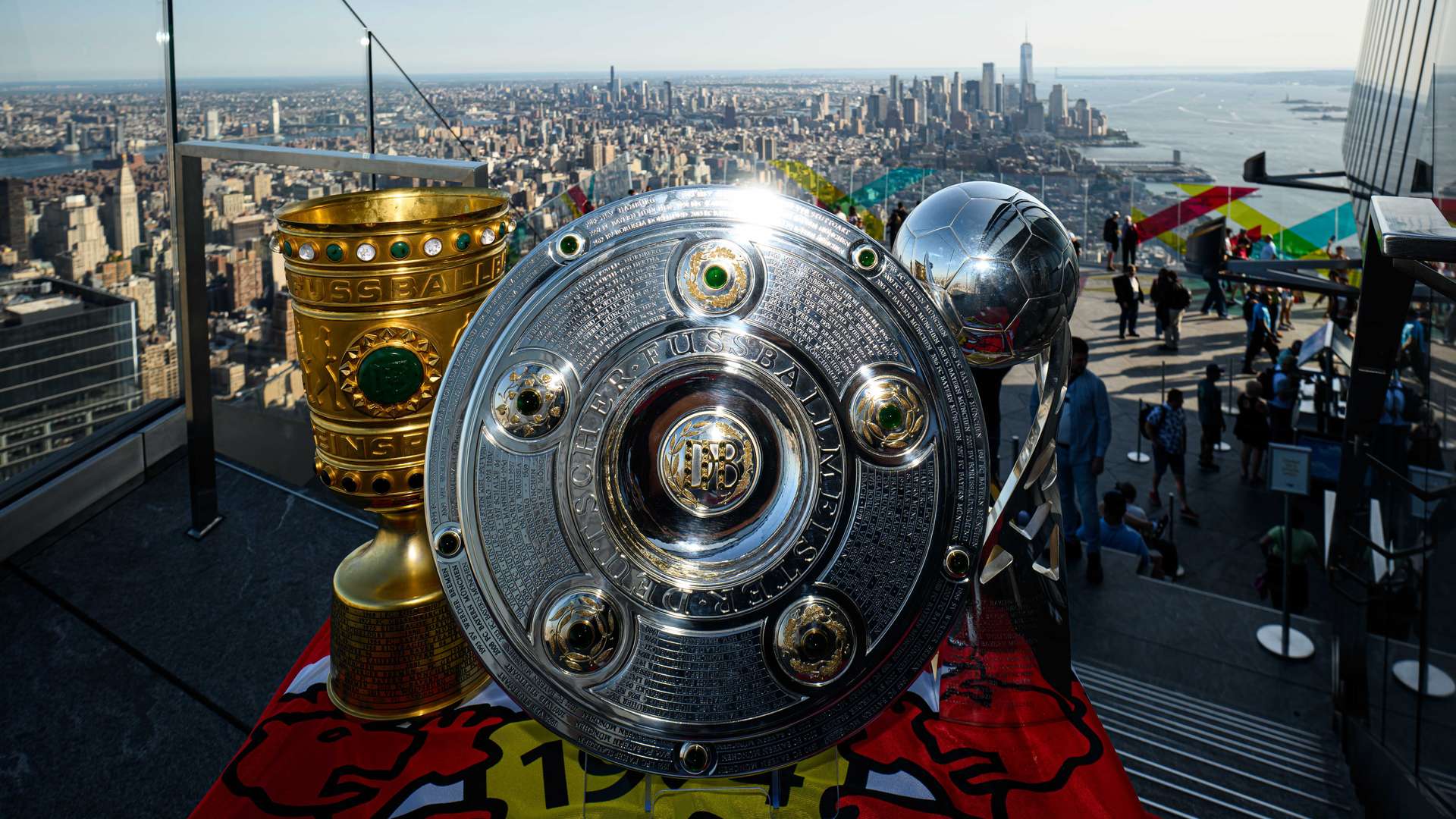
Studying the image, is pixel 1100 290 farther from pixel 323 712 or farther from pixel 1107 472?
pixel 323 712

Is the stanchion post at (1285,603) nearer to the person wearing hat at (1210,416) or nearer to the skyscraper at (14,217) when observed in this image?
the person wearing hat at (1210,416)

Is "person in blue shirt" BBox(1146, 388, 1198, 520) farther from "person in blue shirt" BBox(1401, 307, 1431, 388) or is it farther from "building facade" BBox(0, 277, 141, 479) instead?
"building facade" BBox(0, 277, 141, 479)

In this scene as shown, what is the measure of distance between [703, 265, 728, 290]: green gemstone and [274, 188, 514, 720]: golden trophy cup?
592 millimetres

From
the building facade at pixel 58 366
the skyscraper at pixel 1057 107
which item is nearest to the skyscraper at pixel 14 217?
the building facade at pixel 58 366

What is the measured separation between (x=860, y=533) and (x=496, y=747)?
97cm

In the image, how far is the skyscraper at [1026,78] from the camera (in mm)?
70194

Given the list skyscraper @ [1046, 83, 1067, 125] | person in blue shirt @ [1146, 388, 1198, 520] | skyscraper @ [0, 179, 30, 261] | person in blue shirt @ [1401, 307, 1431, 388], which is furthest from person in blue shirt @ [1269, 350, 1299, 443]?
skyscraper @ [1046, 83, 1067, 125]

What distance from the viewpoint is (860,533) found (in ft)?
5.55

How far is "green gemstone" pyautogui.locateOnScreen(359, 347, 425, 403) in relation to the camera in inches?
80.6

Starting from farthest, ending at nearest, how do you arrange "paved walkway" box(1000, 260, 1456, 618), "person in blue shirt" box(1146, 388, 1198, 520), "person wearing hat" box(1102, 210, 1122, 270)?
"person wearing hat" box(1102, 210, 1122, 270) < "person in blue shirt" box(1146, 388, 1198, 520) < "paved walkway" box(1000, 260, 1456, 618)

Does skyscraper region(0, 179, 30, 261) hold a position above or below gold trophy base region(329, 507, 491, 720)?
above

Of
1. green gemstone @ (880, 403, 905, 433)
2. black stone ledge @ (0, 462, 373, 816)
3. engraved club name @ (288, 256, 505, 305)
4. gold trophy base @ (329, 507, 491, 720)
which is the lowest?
black stone ledge @ (0, 462, 373, 816)

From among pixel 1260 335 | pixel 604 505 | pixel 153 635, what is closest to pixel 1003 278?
pixel 604 505

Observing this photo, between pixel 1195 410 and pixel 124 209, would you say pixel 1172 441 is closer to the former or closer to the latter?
pixel 1195 410
